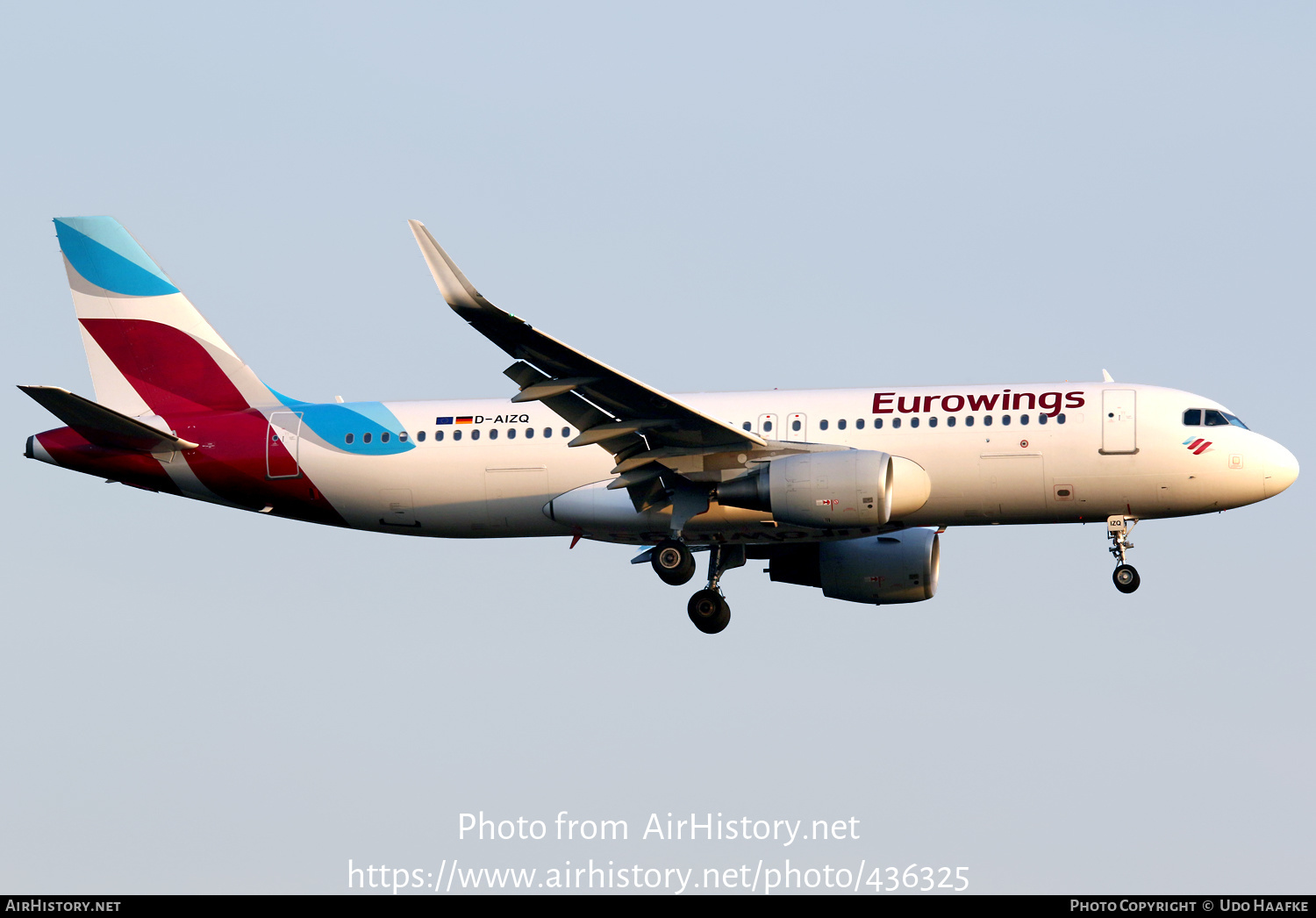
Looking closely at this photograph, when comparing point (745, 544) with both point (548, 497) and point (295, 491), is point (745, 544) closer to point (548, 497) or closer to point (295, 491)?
point (548, 497)

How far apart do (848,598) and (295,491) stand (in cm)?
1299

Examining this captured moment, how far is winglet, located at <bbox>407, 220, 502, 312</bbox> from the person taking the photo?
30.2 m

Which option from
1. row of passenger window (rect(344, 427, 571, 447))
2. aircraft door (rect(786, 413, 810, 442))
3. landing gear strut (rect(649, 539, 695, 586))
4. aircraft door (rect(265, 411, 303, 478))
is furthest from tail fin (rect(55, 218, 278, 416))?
aircraft door (rect(786, 413, 810, 442))

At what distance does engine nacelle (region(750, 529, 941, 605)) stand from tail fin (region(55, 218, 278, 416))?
516 inches

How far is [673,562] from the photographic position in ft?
125

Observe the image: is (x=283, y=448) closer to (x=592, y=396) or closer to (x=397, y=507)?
(x=397, y=507)

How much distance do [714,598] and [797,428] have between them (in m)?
5.12

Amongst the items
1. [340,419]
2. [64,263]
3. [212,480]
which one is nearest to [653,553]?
[340,419]

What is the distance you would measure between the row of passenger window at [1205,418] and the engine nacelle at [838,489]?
18.9ft

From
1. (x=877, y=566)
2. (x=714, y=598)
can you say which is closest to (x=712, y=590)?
(x=714, y=598)

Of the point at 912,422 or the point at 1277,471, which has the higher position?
the point at 912,422

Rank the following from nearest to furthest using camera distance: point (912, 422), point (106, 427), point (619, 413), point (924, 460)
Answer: point (619, 413), point (924, 460), point (912, 422), point (106, 427)

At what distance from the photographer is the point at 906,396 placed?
3678 cm

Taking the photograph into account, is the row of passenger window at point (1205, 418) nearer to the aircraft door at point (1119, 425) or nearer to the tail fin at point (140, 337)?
the aircraft door at point (1119, 425)
